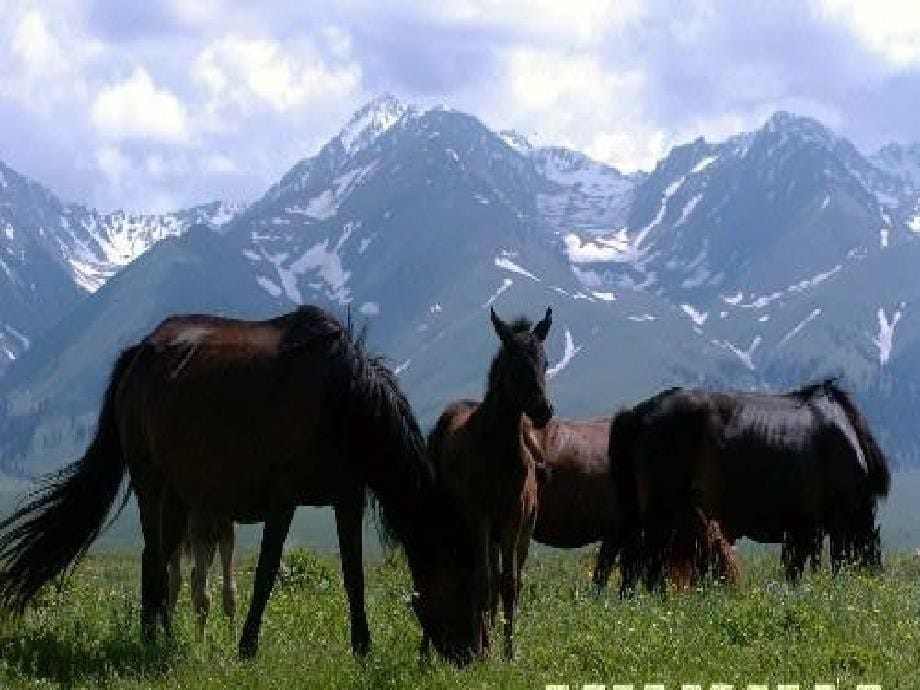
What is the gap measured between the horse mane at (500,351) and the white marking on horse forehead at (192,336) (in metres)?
3.04

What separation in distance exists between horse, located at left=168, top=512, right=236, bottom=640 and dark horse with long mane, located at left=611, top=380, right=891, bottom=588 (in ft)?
19.0

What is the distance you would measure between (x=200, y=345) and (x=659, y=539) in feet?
25.9

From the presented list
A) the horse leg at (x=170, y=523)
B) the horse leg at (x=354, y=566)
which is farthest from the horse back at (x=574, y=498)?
the horse leg at (x=354, y=566)

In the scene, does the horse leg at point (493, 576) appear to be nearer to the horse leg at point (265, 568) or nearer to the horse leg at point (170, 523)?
the horse leg at point (265, 568)

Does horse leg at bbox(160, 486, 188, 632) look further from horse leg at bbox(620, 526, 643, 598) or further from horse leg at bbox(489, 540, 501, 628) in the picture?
horse leg at bbox(620, 526, 643, 598)

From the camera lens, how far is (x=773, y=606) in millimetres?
13008

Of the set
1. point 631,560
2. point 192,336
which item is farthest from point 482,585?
point 631,560

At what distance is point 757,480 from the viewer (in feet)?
59.8

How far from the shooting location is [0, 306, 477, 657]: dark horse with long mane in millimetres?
12453

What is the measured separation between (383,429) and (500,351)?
1791mm

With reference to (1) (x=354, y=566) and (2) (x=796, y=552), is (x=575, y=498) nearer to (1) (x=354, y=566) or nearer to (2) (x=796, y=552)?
(2) (x=796, y=552)

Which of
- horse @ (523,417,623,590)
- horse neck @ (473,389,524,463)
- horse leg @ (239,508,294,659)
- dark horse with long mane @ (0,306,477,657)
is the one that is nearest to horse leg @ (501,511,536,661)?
horse neck @ (473,389,524,463)

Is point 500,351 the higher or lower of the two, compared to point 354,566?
higher

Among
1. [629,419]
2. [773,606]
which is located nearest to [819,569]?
[629,419]
